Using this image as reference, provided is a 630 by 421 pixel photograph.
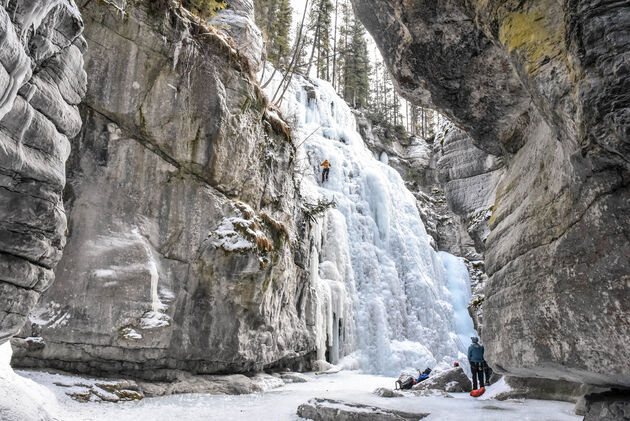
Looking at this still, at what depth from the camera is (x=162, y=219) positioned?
8.54 m

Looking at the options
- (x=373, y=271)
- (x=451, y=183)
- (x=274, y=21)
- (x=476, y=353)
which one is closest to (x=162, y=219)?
(x=476, y=353)

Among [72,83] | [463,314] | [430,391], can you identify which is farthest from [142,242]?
[463,314]

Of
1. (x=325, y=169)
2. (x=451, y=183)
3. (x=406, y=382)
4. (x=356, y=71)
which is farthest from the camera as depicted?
(x=356, y=71)

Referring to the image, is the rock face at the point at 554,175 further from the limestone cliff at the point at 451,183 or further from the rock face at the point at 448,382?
the limestone cliff at the point at 451,183

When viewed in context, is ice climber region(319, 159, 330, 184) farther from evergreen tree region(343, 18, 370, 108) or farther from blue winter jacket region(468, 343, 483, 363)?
evergreen tree region(343, 18, 370, 108)

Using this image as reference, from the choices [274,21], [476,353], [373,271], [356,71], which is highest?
[356,71]

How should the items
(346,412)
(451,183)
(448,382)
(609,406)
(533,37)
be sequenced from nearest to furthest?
(533,37)
(609,406)
(346,412)
(448,382)
(451,183)

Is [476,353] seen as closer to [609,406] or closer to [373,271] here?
[609,406]

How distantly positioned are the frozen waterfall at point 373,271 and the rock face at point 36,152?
33.7ft

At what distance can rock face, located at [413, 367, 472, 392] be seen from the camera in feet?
29.3

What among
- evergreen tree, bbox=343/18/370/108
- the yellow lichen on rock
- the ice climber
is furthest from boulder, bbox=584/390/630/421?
evergreen tree, bbox=343/18/370/108

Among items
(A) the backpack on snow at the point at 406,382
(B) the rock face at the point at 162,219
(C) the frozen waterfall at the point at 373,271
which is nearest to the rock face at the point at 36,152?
(B) the rock face at the point at 162,219

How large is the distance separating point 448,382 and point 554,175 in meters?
6.52

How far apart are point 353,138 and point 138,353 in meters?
21.0
